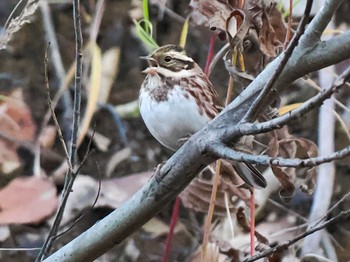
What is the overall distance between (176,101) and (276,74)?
25.3 inches

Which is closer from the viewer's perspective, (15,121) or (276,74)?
(276,74)

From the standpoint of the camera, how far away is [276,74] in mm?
1247

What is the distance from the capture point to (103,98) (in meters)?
3.39

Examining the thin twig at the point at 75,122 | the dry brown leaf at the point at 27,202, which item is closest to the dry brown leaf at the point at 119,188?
the dry brown leaf at the point at 27,202

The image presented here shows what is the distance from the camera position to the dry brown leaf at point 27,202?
9.50 feet

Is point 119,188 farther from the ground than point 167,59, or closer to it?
closer to it

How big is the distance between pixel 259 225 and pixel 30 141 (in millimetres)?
872

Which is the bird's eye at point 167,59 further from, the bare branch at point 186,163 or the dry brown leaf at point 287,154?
the bare branch at point 186,163

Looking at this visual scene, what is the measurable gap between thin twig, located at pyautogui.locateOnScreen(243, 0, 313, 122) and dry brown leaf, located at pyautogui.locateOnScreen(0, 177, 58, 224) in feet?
5.53

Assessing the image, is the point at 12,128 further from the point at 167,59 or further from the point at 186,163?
the point at 186,163

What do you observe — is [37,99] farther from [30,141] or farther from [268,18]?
[268,18]

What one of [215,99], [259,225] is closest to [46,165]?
[259,225]

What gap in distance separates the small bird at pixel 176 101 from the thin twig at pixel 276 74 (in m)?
0.48

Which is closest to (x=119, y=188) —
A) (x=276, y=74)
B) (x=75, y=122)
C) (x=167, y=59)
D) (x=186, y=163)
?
(x=167, y=59)
